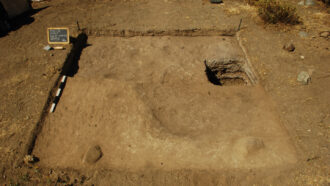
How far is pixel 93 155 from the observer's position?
4.23 m

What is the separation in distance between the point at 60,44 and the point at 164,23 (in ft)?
Answer: 11.3

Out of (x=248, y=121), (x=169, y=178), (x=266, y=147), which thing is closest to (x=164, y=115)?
(x=169, y=178)

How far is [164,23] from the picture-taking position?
24.5 feet

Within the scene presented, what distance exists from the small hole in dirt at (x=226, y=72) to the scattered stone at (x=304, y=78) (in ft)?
4.48

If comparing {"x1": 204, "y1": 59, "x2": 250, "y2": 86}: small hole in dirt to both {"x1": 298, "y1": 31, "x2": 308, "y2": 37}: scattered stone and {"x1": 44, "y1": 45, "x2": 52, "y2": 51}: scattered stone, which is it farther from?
{"x1": 44, "y1": 45, "x2": 52, "y2": 51}: scattered stone

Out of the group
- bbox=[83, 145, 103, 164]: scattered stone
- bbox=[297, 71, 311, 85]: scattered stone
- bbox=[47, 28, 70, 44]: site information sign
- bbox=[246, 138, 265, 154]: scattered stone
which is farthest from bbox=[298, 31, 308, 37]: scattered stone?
bbox=[47, 28, 70, 44]: site information sign

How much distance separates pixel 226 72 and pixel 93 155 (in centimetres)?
474

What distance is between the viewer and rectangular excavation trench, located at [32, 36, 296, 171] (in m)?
4.28

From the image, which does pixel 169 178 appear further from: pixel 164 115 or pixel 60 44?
pixel 60 44

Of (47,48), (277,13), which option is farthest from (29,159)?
(277,13)

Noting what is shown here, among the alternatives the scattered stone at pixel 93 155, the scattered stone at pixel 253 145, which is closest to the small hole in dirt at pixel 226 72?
the scattered stone at pixel 253 145

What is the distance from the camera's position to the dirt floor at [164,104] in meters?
4.11

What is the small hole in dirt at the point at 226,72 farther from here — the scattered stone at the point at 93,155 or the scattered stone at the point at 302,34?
the scattered stone at the point at 93,155

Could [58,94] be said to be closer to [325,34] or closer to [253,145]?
[253,145]
